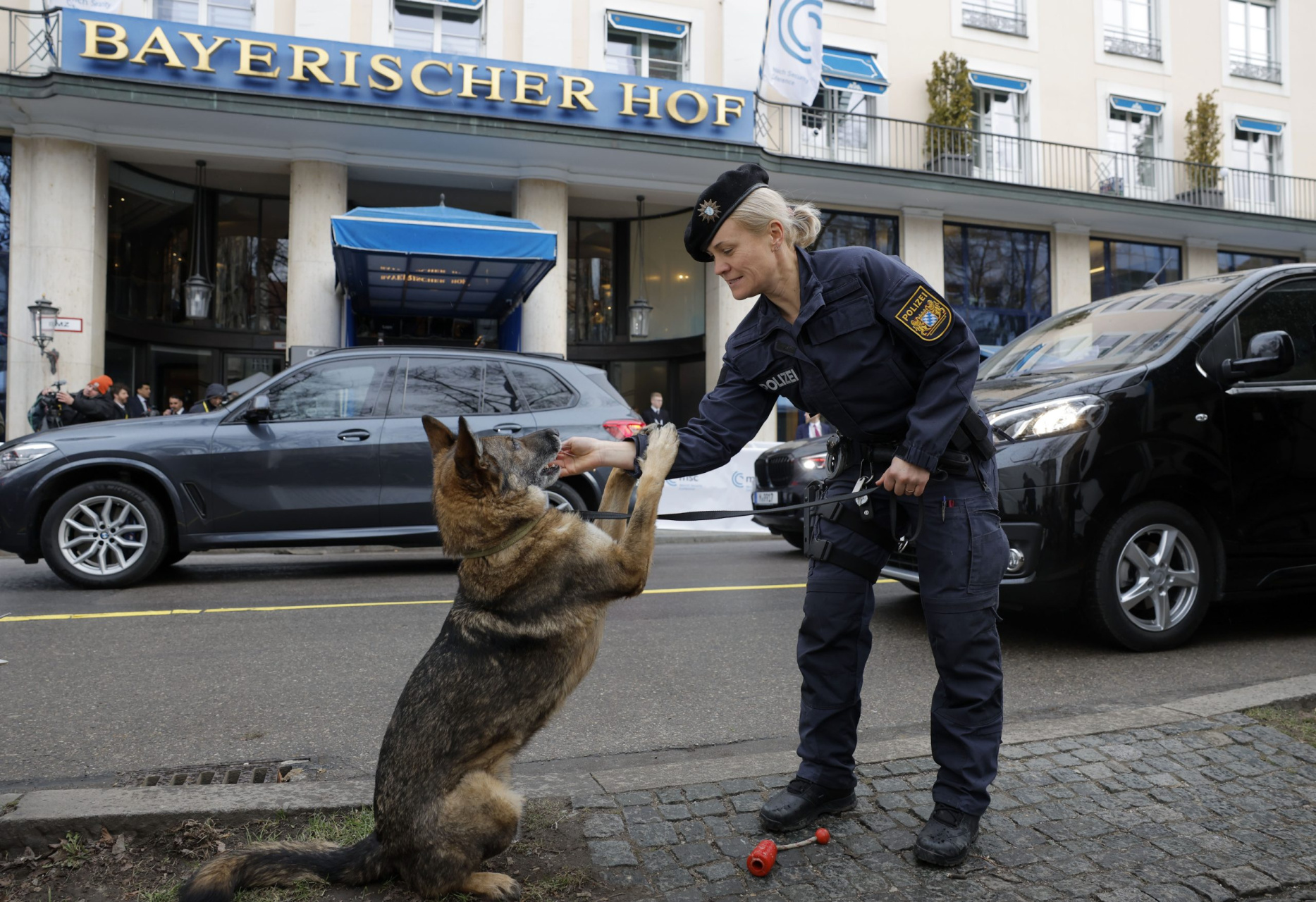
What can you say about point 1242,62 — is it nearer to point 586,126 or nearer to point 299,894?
point 586,126

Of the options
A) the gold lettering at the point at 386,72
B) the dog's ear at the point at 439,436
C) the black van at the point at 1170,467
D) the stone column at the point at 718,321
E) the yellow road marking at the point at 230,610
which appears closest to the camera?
the dog's ear at the point at 439,436

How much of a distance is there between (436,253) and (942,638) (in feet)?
36.7

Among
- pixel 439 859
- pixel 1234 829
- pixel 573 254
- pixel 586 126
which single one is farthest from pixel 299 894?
pixel 573 254

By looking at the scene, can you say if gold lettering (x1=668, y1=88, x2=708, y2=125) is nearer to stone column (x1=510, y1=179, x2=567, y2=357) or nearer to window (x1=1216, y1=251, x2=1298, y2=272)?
stone column (x1=510, y1=179, x2=567, y2=357)

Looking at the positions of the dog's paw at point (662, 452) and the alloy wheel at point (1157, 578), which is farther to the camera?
the alloy wheel at point (1157, 578)

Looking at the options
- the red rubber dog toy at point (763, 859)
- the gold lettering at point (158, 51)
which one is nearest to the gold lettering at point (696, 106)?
the gold lettering at point (158, 51)

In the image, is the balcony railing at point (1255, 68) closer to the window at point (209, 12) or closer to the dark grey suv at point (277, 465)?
the window at point (209, 12)

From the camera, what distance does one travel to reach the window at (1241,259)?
24.1 metres

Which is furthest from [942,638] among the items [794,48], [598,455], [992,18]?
[992,18]

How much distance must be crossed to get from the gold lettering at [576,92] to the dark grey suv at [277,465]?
9.33 m

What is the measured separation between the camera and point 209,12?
16.3 meters

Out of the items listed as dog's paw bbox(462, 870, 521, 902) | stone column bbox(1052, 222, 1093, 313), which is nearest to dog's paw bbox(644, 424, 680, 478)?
dog's paw bbox(462, 870, 521, 902)

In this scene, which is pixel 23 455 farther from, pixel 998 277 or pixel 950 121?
pixel 998 277

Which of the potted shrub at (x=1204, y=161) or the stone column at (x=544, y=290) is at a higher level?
the potted shrub at (x=1204, y=161)
